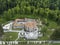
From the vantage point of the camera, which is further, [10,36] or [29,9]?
[29,9]

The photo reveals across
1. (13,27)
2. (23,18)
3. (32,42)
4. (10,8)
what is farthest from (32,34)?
(10,8)

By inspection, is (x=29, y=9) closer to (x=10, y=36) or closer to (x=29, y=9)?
(x=29, y=9)

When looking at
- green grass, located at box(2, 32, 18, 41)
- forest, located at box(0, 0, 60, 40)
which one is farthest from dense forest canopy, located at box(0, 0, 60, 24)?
green grass, located at box(2, 32, 18, 41)

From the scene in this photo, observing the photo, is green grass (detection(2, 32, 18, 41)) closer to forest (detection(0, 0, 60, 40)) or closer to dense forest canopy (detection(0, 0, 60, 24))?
forest (detection(0, 0, 60, 40))

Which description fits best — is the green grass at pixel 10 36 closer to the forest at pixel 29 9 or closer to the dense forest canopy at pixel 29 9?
the forest at pixel 29 9

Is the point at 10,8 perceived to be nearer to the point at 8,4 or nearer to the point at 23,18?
the point at 8,4

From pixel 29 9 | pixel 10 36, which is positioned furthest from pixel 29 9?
pixel 10 36

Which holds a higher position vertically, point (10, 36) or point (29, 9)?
point (29, 9)

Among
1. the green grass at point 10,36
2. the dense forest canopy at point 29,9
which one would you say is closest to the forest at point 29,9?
the dense forest canopy at point 29,9
